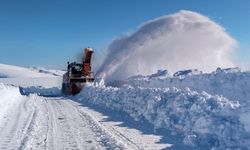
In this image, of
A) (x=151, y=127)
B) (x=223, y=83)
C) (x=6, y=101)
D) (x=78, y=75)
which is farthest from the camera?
(x=78, y=75)

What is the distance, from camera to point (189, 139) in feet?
32.9

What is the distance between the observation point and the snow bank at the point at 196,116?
9281 millimetres

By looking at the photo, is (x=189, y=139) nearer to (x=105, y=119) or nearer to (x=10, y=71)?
(x=105, y=119)

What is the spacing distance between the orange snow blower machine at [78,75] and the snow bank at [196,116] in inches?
912

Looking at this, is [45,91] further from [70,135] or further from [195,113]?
[195,113]

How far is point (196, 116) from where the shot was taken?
11.4 metres

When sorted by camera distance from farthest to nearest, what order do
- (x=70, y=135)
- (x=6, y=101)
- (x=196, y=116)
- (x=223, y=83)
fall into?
1. (x=223, y=83)
2. (x=6, y=101)
3. (x=70, y=135)
4. (x=196, y=116)

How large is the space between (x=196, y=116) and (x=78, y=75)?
32040 mm

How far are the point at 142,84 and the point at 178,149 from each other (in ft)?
91.3

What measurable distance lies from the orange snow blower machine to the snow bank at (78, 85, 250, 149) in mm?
23156

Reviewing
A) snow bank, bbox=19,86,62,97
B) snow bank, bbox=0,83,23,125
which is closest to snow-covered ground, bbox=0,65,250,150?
snow bank, bbox=0,83,23,125

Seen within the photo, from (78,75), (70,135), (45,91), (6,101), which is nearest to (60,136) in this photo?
(70,135)

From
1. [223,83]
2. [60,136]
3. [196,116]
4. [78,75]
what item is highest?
[78,75]

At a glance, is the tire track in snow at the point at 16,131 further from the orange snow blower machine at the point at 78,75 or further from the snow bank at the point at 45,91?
the snow bank at the point at 45,91
